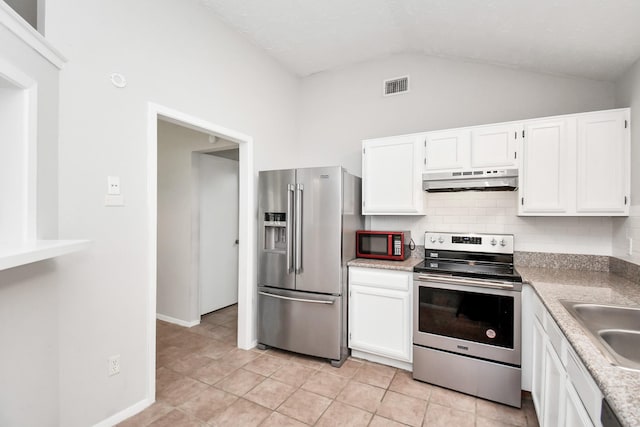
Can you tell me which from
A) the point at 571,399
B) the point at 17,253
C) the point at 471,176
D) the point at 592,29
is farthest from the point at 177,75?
the point at 571,399

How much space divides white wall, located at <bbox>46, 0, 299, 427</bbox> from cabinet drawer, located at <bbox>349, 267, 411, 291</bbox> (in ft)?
5.75

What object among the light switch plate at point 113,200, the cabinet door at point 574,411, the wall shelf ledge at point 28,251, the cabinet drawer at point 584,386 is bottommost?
the cabinet door at point 574,411

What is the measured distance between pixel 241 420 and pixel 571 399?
1875 mm

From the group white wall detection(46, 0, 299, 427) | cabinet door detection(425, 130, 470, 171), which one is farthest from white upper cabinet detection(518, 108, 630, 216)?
white wall detection(46, 0, 299, 427)

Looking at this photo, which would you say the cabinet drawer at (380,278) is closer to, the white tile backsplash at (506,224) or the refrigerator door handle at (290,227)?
the refrigerator door handle at (290,227)

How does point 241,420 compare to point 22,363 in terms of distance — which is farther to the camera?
point 241,420

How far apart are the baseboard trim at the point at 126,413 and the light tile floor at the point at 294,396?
0.12 ft

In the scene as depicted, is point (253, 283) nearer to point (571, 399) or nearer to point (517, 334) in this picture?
point (517, 334)

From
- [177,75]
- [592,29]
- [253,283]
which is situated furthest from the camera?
[253,283]

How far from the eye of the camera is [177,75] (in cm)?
237

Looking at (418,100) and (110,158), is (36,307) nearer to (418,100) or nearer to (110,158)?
(110,158)

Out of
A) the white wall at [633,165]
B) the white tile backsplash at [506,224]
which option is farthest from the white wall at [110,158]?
the white wall at [633,165]

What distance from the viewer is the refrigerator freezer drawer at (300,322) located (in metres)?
2.79

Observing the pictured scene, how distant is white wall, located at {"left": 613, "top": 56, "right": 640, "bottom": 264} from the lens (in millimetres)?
2084
